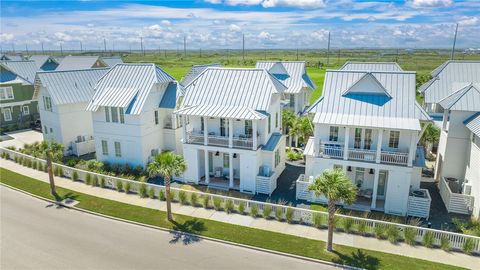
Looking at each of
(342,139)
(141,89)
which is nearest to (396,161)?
(342,139)

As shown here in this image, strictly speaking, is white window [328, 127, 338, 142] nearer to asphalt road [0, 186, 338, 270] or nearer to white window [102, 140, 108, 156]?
asphalt road [0, 186, 338, 270]

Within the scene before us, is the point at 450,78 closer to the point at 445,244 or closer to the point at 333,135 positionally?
the point at 333,135

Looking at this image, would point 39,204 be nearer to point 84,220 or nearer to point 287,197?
point 84,220

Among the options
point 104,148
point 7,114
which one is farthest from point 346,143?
point 7,114

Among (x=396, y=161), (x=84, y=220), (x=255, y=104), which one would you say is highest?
(x=255, y=104)

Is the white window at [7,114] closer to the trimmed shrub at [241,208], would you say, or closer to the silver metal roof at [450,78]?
the trimmed shrub at [241,208]

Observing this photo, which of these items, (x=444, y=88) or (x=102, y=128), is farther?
(x=444, y=88)

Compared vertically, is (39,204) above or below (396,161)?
below
